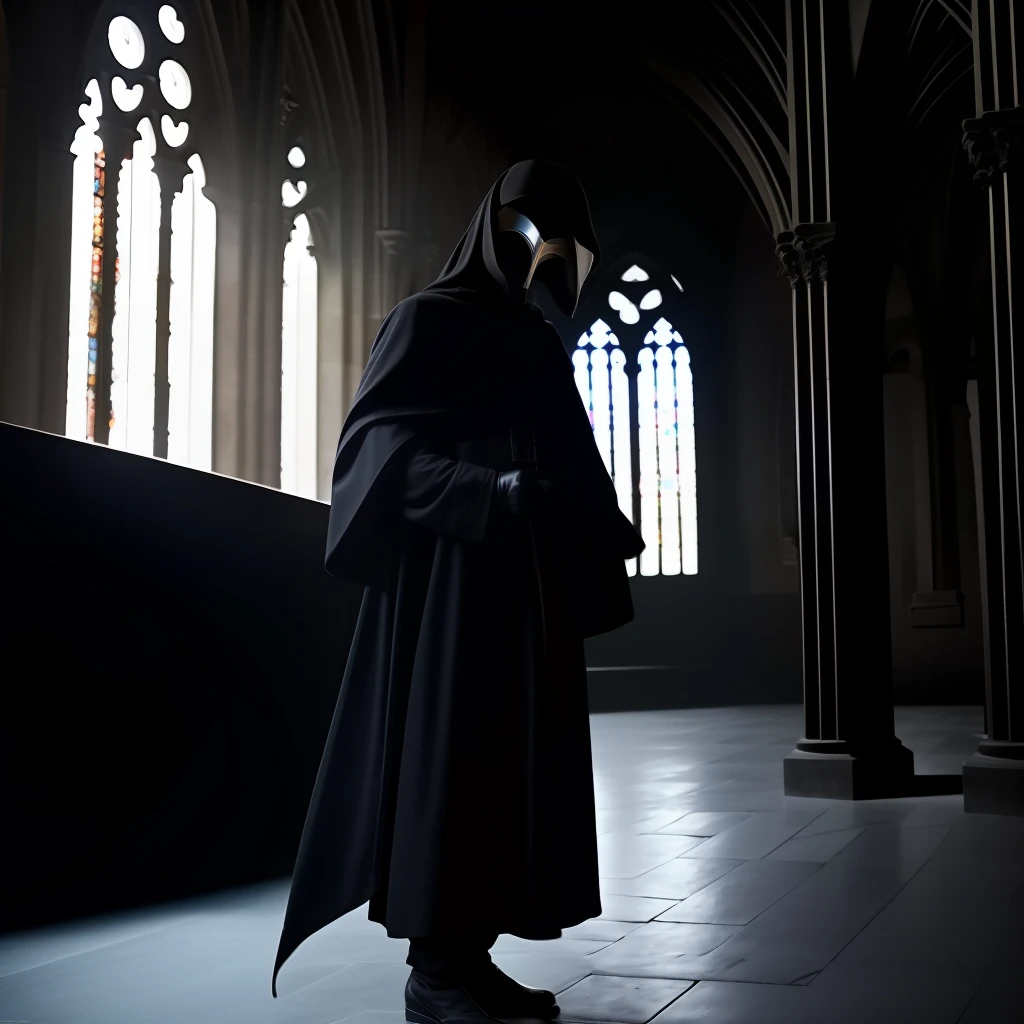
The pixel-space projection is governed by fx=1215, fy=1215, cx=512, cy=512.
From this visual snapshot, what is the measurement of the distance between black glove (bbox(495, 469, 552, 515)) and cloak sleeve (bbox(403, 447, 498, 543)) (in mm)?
24

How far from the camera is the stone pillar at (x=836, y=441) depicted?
24.2 feet

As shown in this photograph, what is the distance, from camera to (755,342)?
18.0 metres

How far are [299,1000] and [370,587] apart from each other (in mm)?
997

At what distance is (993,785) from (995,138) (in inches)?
131

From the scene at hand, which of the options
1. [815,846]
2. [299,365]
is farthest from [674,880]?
[299,365]

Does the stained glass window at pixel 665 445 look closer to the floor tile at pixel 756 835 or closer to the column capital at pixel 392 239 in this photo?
the column capital at pixel 392 239

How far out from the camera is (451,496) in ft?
8.86

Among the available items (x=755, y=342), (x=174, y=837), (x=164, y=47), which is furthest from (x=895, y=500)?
(x=174, y=837)

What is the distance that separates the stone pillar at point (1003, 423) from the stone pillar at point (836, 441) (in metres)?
1.07

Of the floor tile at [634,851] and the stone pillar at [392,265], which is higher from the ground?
the stone pillar at [392,265]

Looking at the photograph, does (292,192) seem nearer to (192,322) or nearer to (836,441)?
(192,322)

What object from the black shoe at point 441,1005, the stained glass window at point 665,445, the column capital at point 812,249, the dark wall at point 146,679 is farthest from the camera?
the stained glass window at point 665,445

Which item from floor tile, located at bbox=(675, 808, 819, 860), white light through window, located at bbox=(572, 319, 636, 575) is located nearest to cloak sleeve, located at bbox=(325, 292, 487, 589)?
floor tile, located at bbox=(675, 808, 819, 860)

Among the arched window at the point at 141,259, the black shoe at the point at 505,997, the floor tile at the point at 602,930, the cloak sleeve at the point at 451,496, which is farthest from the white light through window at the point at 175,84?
the black shoe at the point at 505,997
